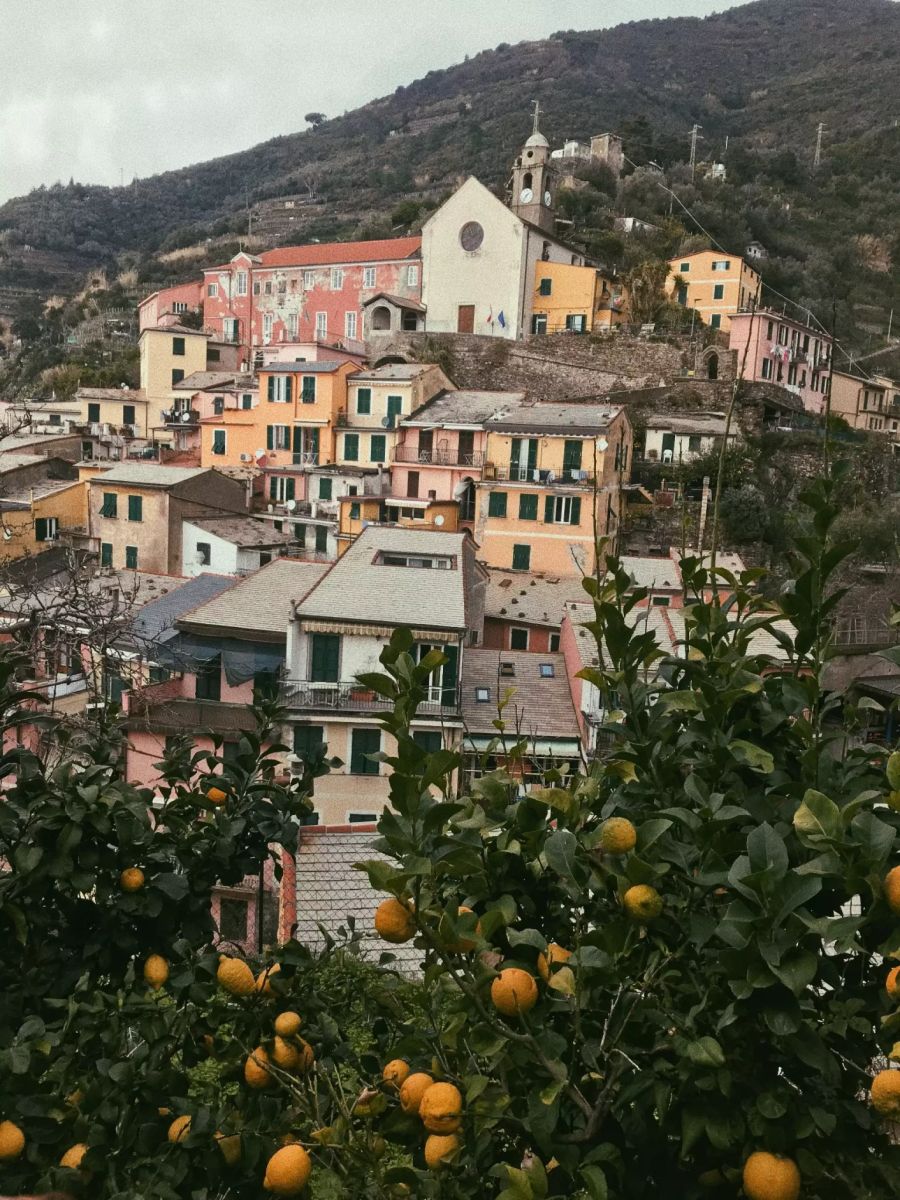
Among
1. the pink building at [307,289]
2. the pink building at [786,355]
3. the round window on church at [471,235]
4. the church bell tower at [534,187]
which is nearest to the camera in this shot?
the pink building at [786,355]

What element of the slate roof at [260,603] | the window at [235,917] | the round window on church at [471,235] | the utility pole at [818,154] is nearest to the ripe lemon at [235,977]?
the window at [235,917]

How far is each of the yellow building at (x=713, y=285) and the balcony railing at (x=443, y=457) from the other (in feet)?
72.3

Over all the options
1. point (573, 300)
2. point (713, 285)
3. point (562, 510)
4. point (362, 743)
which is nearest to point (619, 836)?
point (362, 743)

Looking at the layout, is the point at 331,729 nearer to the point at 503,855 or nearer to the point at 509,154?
the point at 503,855

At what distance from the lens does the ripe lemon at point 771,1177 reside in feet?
6.25

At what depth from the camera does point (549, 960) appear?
7.16ft

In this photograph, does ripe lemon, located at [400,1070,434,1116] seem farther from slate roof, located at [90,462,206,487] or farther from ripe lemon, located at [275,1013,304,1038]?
slate roof, located at [90,462,206,487]

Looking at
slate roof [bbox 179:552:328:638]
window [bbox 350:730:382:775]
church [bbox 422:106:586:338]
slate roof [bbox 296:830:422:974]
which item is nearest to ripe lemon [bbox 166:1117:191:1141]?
slate roof [bbox 296:830:422:974]

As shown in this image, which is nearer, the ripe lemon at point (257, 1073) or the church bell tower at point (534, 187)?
the ripe lemon at point (257, 1073)

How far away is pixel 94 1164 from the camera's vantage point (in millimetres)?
2307

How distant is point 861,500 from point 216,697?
25.3 m

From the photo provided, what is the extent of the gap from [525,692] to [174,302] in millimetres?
50829

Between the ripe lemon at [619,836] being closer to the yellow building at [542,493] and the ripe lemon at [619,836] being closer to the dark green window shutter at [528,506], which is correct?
the yellow building at [542,493]

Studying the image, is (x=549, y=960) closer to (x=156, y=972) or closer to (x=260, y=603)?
(x=156, y=972)
